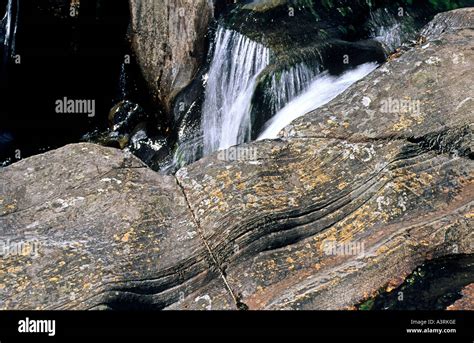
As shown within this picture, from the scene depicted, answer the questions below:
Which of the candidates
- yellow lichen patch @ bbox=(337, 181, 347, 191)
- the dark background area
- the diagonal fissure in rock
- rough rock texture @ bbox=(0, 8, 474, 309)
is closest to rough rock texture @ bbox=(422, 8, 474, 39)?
rough rock texture @ bbox=(0, 8, 474, 309)

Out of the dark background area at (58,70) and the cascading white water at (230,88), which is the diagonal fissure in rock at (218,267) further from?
the dark background area at (58,70)

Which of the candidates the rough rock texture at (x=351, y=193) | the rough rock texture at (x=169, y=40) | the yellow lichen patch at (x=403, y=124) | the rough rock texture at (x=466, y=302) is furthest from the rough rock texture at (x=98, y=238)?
the rough rock texture at (x=169, y=40)

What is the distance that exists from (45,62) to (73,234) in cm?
807

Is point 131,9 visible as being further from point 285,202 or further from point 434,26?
point 285,202

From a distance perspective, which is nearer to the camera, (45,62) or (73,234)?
(73,234)

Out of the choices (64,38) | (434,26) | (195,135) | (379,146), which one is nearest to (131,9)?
(64,38)

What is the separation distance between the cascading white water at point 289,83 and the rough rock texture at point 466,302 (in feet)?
17.2

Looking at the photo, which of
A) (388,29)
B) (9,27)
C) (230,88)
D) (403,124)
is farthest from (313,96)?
(9,27)

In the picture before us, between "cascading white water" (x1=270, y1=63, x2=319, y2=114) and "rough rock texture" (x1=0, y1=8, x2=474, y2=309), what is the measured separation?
9.63ft

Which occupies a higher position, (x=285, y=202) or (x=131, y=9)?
(x=131, y=9)

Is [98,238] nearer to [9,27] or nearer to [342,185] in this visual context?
[342,185]

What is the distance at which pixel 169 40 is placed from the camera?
1238 cm

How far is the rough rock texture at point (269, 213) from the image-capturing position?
6.08 metres

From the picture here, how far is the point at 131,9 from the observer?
1302 centimetres
